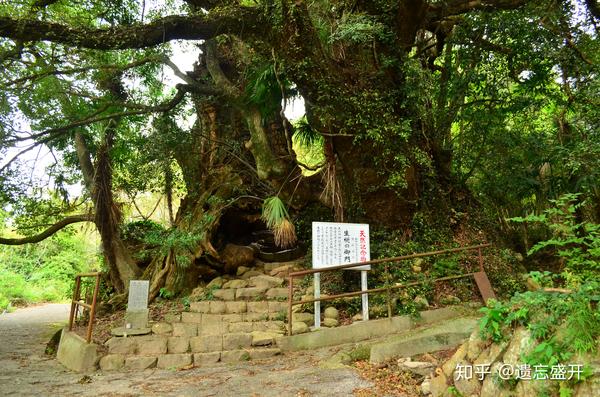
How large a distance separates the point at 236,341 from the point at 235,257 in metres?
3.60

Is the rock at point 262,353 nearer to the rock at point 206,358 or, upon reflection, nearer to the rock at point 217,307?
the rock at point 206,358

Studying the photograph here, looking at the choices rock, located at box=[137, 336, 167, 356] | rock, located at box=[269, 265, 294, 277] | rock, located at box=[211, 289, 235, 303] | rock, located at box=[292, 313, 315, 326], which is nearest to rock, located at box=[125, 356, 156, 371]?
rock, located at box=[137, 336, 167, 356]

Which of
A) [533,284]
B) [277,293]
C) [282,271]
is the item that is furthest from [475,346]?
[282,271]

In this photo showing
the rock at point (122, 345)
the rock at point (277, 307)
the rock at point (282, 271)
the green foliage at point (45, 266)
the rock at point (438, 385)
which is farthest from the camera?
the green foliage at point (45, 266)

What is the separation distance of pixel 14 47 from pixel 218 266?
18.3ft

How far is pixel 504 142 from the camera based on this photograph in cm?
862

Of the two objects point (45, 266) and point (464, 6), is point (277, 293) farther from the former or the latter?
point (45, 266)

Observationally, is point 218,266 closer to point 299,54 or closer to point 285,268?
point 285,268

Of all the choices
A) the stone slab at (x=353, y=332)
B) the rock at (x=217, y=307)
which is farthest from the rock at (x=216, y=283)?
the stone slab at (x=353, y=332)

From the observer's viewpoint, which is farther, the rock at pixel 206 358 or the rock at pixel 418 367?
the rock at pixel 206 358

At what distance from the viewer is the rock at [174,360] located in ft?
17.6

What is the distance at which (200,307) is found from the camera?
740 cm

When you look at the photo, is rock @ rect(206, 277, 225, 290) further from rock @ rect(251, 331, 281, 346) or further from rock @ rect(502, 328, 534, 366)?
rock @ rect(502, 328, 534, 366)

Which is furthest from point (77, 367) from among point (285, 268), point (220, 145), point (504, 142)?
point (504, 142)
